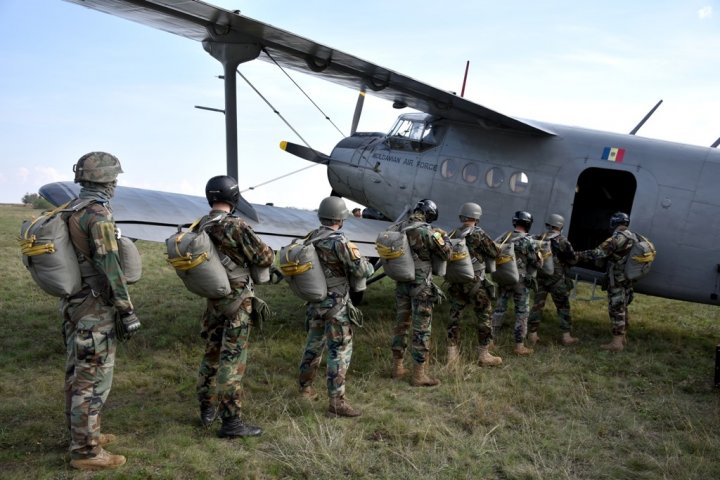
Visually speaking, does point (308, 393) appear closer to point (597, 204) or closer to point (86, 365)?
point (86, 365)

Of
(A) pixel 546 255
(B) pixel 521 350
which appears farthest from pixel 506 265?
(B) pixel 521 350

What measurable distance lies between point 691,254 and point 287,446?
6.40 meters

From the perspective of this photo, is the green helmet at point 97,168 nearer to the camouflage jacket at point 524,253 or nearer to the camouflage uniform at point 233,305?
the camouflage uniform at point 233,305

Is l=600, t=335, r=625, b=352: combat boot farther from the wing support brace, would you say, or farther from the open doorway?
the wing support brace

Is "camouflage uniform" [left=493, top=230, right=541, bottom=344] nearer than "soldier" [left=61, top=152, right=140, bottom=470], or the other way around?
"soldier" [left=61, top=152, right=140, bottom=470]

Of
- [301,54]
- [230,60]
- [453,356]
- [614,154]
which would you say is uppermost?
[301,54]

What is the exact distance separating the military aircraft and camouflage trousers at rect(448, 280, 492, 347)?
2.21 m

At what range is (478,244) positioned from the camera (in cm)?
716

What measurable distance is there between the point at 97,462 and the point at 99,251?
161cm

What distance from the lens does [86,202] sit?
428cm

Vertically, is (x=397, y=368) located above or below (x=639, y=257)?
below

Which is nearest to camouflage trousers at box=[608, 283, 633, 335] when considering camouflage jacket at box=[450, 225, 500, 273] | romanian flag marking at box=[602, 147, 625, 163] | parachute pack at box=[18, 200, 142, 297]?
romanian flag marking at box=[602, 147, 625, 163]

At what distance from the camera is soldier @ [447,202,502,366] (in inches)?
282

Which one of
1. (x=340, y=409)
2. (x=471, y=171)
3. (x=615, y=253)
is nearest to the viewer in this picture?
(x=340, y=409)
